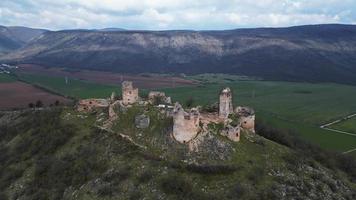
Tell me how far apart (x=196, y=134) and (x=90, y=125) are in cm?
1893

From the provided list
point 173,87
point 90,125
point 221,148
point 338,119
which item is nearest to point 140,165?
point 221,148

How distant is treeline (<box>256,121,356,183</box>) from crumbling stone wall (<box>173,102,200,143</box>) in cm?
1651

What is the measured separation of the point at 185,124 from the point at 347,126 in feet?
256

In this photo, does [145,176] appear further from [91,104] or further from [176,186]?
[91,104]

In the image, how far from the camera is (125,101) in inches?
2960

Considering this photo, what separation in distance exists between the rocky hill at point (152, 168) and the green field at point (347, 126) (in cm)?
5166

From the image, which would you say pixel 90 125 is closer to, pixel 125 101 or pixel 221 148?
pixel 125 101

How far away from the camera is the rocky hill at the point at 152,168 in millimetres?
59094

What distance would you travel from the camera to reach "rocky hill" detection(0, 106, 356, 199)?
194 ft

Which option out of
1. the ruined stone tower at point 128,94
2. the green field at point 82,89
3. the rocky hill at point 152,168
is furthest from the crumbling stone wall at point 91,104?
the green field at point 82,89

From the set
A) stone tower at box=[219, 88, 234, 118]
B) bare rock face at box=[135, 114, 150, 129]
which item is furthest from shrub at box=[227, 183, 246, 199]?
bare rock face at box=[135, 114, 150, 129]

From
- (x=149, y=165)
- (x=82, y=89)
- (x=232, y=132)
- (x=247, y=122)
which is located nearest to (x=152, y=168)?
(x=149, y=165)

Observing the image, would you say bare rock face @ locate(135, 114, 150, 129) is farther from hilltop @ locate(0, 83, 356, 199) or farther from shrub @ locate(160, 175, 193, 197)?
shrub @ locate(160, 175, 193, 197)

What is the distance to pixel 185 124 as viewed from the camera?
64812 millimetres
